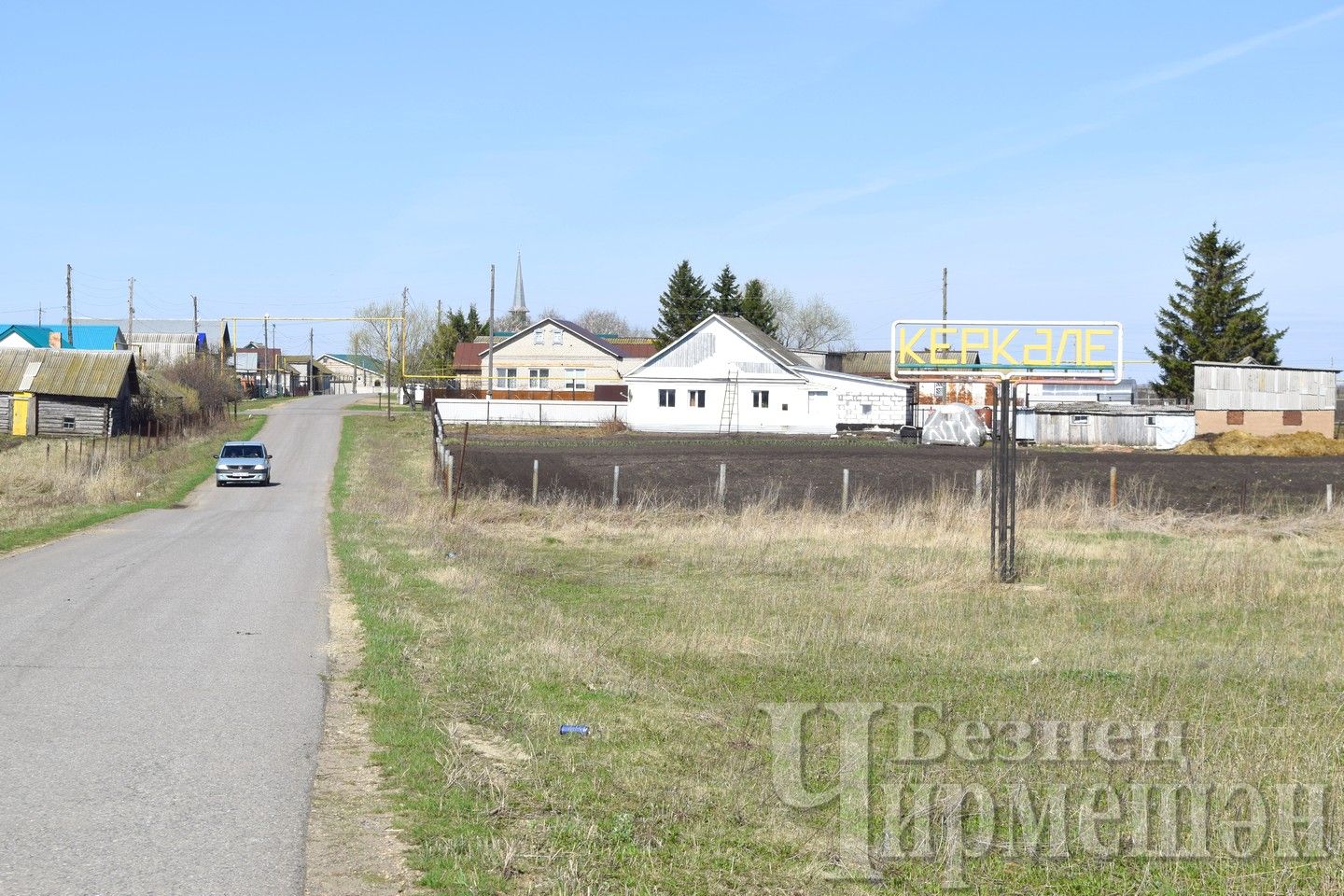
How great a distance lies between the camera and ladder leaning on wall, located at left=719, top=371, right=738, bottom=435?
74.1 metres

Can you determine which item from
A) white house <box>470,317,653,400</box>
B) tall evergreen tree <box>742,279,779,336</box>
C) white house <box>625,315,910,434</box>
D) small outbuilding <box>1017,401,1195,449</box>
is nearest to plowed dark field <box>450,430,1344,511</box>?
small outbuilding <box>1017,401,1195,449</box>

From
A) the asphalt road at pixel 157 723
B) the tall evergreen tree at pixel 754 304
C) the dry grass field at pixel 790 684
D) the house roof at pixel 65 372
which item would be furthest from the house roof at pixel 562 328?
the asphalt road at pixel 157 723

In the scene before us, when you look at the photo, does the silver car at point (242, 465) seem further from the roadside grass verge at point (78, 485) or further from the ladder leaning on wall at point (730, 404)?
the ladder leaning on wall at point (730, 404)

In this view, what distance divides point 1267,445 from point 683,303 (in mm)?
50956

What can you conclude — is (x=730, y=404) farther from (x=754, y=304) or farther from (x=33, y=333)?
(x=33, y=333)

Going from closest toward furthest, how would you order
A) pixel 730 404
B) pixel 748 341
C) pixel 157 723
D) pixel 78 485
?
pixel 157 723
pixel 78 485
pixel 748 341
pixel 730 404

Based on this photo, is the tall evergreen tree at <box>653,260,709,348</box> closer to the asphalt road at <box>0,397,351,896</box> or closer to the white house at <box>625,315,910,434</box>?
the white house at <box>625,315,910,434</box>

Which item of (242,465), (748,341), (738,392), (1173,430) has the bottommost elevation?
(242,465)

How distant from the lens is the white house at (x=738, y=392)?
238ft

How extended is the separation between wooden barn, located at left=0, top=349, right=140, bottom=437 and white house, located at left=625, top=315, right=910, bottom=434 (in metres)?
29.1

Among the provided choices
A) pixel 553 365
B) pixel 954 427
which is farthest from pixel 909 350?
pixel 553 365

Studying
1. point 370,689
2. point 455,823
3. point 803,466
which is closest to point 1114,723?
point 455,823

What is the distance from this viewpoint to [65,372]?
65625mm

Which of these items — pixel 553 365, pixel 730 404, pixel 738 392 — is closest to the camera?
pixel 738 392
